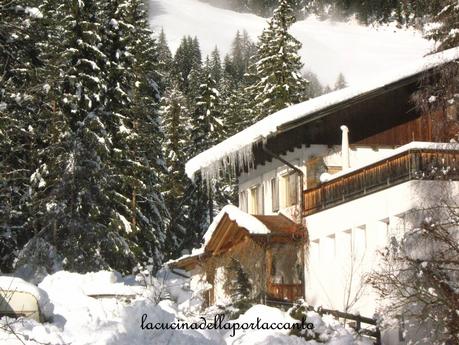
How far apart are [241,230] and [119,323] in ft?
39.5

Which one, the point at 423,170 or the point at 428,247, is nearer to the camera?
the point at 428,247

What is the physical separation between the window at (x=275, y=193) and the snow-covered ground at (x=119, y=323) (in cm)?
550

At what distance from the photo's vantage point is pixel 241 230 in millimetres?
24391

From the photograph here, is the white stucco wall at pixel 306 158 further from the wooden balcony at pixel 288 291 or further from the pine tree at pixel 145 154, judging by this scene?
the pine tree at pixel 145 154

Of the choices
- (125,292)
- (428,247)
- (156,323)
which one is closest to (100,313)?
(156,323)

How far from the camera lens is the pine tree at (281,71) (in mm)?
43531

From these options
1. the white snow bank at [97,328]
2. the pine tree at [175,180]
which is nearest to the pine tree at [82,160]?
the white snow bank at [97,328]

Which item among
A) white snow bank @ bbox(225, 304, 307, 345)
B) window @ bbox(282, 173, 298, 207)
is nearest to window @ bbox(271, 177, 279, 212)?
window @ bbox(282, 173, 298, 207)

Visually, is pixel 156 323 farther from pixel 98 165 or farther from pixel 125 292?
pixel 98 165

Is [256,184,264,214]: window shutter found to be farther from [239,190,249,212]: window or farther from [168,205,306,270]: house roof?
[168,205,306,270]: house roof

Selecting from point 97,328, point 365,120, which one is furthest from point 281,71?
point 97,328

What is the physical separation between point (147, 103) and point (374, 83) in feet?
69.2

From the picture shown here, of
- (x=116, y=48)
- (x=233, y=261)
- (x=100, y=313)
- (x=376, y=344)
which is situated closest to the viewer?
(x=100, y=313)

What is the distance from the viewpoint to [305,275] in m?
23.6
